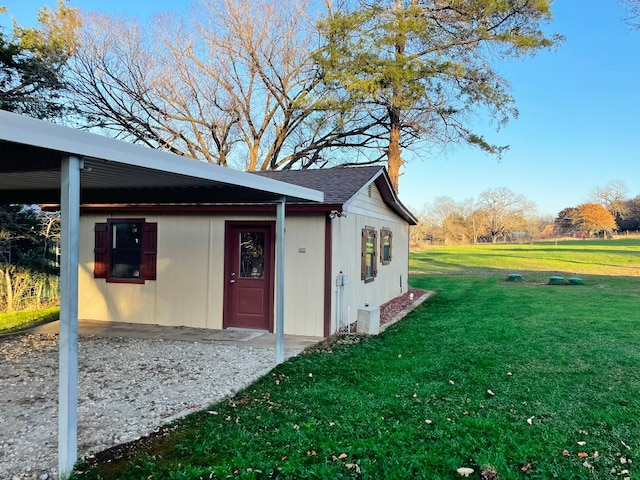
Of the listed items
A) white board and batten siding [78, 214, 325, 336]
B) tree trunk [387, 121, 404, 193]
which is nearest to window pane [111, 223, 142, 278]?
white board and batten siding [78, 214, 325, 336]

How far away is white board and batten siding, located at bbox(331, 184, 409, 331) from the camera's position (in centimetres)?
758

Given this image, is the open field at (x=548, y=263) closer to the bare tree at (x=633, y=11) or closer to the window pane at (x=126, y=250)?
the bare tree at (x=633, y=11)

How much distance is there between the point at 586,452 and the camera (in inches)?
124

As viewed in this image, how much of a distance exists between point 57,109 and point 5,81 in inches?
77.5

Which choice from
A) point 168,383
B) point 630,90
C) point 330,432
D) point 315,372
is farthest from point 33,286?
point 630,90

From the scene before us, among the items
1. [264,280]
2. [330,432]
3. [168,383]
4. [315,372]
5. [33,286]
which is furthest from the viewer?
[33,286]

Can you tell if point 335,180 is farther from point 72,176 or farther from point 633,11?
point 633,11

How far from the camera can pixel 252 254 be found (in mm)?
7707

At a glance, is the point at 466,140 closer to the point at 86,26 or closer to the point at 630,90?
the point at 630,90

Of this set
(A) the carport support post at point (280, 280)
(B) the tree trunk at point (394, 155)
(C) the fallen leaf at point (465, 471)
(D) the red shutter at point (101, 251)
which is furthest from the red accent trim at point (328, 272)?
(B) the tree trunk at point (394, 155)

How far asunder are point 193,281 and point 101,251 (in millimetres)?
1997

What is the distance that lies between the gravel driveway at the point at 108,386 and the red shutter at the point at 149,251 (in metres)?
1.55

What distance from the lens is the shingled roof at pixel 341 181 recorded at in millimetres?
7350

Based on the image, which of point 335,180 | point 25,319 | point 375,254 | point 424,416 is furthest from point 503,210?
point 424,416
